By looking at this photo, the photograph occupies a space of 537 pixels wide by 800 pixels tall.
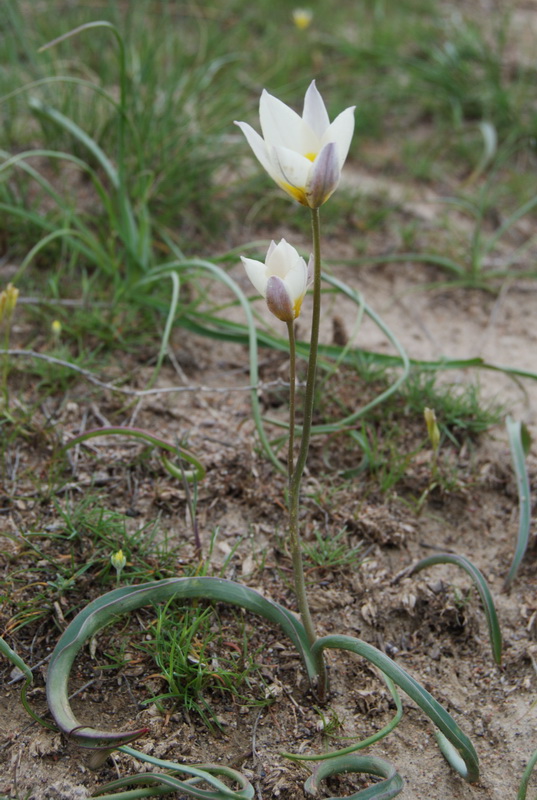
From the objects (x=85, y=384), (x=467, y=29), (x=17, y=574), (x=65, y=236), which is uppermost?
(x=467, y=29)

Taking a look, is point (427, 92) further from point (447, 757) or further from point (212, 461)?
point (447, 757)

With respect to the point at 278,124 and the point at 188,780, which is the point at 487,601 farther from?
the point at 278,124

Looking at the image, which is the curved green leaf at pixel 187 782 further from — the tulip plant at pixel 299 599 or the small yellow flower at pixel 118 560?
the small yellow flower at pixel 118 560

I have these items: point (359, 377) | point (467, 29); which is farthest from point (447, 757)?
point (467, 29)

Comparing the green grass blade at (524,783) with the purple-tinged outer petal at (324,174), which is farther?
the green grass blade at (524,783)

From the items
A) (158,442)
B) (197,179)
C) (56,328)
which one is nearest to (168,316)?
(56,328)

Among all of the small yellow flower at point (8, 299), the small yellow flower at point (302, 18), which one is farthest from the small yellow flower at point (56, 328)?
the small yellow flower at point (302, 18)
